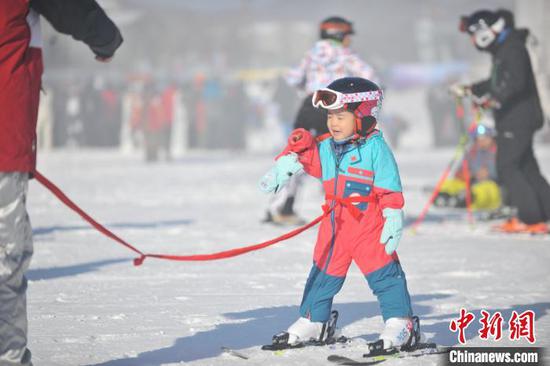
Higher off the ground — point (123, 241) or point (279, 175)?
point (279, 175)

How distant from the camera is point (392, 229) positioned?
423 centimetres

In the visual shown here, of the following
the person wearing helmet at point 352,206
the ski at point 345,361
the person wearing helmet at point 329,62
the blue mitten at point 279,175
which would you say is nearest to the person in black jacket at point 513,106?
the person wearing helmet at point 329,62

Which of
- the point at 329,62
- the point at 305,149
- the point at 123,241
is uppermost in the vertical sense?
the point at 329,62

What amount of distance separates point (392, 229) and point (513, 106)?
4.84m

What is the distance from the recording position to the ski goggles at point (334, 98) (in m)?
4.38

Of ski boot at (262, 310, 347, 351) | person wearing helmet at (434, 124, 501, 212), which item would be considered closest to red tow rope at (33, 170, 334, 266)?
ski boot at (262, 310, 347, 351)

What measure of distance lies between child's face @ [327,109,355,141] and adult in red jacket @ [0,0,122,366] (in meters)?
1.34

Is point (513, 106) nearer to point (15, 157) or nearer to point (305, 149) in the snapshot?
point (305, 149)

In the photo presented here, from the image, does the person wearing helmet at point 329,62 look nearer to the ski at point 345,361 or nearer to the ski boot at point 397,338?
the ski boot at point 397,338

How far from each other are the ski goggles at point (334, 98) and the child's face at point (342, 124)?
4 centimetres

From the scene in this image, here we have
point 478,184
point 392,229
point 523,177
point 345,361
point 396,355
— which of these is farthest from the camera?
point 478,184

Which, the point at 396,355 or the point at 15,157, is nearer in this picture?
the point at 15,157

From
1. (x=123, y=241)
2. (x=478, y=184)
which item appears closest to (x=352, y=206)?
(x=123, y=241)

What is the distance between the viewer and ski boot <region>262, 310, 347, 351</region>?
426 cm
